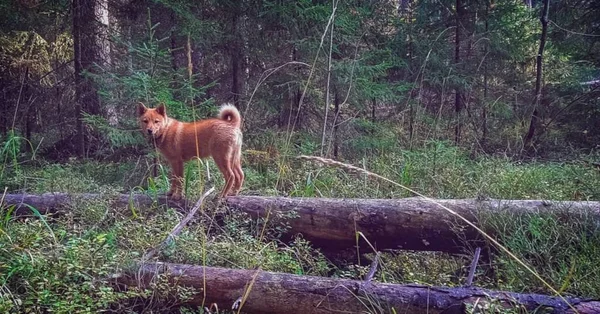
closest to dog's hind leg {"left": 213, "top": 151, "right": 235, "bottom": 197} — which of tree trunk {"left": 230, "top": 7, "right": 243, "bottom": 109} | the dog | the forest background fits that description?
the dog

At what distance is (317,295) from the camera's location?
12.1 feet

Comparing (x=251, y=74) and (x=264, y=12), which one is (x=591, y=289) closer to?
(x=264, y=12)

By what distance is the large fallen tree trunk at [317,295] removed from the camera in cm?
334

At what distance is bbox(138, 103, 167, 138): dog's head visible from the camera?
20.9 feet

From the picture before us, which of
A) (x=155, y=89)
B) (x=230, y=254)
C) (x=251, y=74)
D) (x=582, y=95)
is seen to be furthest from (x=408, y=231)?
A: (x=582, y=95)

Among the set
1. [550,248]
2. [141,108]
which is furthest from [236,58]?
[550,248]

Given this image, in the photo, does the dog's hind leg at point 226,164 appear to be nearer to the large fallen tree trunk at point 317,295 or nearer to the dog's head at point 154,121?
the dog's head at point 154,121

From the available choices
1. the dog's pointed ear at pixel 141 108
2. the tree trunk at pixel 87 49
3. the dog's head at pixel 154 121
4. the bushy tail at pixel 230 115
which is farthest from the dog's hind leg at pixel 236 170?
the tree trunk at pixel 87 49

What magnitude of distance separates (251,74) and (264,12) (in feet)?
5.01

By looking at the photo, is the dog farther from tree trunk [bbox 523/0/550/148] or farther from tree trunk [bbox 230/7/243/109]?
tree trunk [bbox 523/0/550/148]

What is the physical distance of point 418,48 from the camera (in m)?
10.8

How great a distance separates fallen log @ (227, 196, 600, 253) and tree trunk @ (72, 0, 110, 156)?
18.0 ft

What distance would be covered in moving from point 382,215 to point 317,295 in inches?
66.4

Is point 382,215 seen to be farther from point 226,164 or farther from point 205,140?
point 205,140
